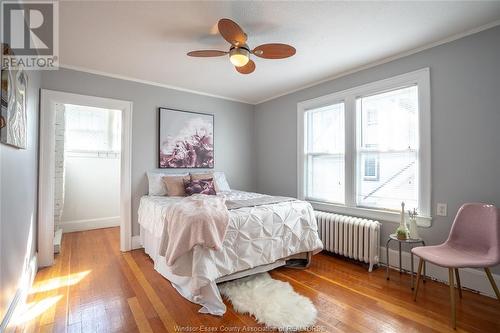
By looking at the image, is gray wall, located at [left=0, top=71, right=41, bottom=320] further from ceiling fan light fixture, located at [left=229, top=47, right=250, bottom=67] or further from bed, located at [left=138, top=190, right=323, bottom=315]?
ceiling fan light fixture, located at [left=229, top=47, right=250, bottom=67]

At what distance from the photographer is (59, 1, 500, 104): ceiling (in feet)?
6.30

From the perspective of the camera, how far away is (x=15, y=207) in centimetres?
177

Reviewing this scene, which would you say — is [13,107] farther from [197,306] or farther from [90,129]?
[90,129]

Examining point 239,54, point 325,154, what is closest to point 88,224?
point 239,54

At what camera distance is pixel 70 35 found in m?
2.30

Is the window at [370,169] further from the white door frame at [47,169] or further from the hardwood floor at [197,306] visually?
the white door frame at [47,169]

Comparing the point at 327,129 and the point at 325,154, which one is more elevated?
the point at 327,129

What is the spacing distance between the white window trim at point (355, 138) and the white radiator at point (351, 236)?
0.18m

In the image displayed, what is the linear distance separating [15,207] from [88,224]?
9.88 feet

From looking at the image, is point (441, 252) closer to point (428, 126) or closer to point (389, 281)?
point (389, 281)

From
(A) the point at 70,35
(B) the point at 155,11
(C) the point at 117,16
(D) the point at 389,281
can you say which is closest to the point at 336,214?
(D) the point at 389,281

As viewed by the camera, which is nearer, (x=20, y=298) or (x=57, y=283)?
(x=20, y=298)

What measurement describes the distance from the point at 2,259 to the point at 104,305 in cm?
87

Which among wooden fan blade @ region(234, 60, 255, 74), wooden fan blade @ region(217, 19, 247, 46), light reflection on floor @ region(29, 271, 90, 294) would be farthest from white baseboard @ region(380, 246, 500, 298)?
light reflection on floor @ region(29, 271, 90, 294)
